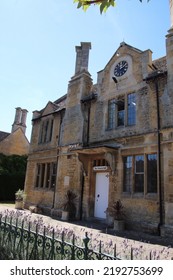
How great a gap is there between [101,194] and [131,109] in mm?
5028

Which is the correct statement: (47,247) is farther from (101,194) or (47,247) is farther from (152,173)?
(101,194)

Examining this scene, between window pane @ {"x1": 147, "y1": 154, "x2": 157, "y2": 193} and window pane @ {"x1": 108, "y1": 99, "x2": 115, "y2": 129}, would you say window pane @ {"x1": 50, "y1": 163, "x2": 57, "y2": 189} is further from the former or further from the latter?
window pane @ {"x1": 147, "y1": 154, "x2": 157, "y2": 193}

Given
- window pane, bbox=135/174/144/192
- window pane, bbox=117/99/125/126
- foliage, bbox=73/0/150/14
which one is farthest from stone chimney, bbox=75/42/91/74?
foliage, bbox=73/0/150/14

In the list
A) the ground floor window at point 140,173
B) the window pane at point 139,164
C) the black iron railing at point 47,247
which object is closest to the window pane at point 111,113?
the ground floor window at point 140,173

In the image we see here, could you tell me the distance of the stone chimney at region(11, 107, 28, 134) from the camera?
99.2 ft

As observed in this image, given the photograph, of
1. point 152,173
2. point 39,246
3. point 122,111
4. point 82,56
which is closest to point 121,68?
point 122,111

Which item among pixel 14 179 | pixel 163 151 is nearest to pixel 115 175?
pixel 163 151

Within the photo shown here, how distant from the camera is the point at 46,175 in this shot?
1652 centimetres

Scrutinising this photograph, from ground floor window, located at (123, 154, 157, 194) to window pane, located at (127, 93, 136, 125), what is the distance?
1.96 meters

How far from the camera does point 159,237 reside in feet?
28.8

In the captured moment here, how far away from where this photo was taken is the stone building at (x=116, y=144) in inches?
393

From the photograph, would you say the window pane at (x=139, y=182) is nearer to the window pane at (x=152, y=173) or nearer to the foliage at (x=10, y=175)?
the window pane at (x=152, y=173)

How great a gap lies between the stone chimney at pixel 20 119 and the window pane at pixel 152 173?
2325cm
